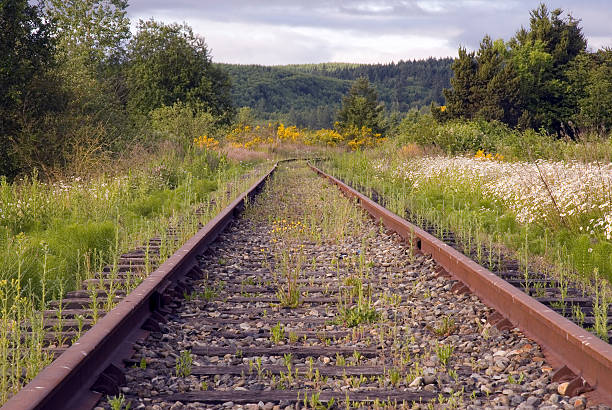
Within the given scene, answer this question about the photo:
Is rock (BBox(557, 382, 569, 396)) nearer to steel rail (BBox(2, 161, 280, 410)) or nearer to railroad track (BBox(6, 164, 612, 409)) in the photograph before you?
railroad track (BBox(6, 164, 612, 409))

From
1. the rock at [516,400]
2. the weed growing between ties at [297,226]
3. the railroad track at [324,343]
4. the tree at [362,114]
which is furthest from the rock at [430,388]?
the tree at [362,114]

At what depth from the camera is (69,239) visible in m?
6.12

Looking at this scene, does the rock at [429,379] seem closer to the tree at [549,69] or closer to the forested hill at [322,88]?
the tree at [549,69]

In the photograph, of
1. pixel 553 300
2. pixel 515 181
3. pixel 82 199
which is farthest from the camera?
pixel 82 199

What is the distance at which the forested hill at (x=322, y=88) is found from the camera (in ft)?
413

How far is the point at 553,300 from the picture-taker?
3.88 m

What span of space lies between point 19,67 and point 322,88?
467 ft

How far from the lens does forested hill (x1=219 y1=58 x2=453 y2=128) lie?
4958 inches

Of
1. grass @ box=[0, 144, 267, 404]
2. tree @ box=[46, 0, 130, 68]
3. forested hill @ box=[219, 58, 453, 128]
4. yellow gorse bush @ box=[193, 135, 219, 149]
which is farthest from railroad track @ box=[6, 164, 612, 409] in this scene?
forested hill @ box=[219, 58, 453, 128]

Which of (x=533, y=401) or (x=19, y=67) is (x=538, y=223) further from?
(x=19, y=67)

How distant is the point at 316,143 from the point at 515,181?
103 ft

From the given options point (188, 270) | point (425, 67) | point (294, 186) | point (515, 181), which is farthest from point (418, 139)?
point (425, 67)

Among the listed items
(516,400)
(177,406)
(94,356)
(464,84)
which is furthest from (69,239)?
(464,84)

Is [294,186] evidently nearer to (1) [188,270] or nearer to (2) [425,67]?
(1) [188,270]
